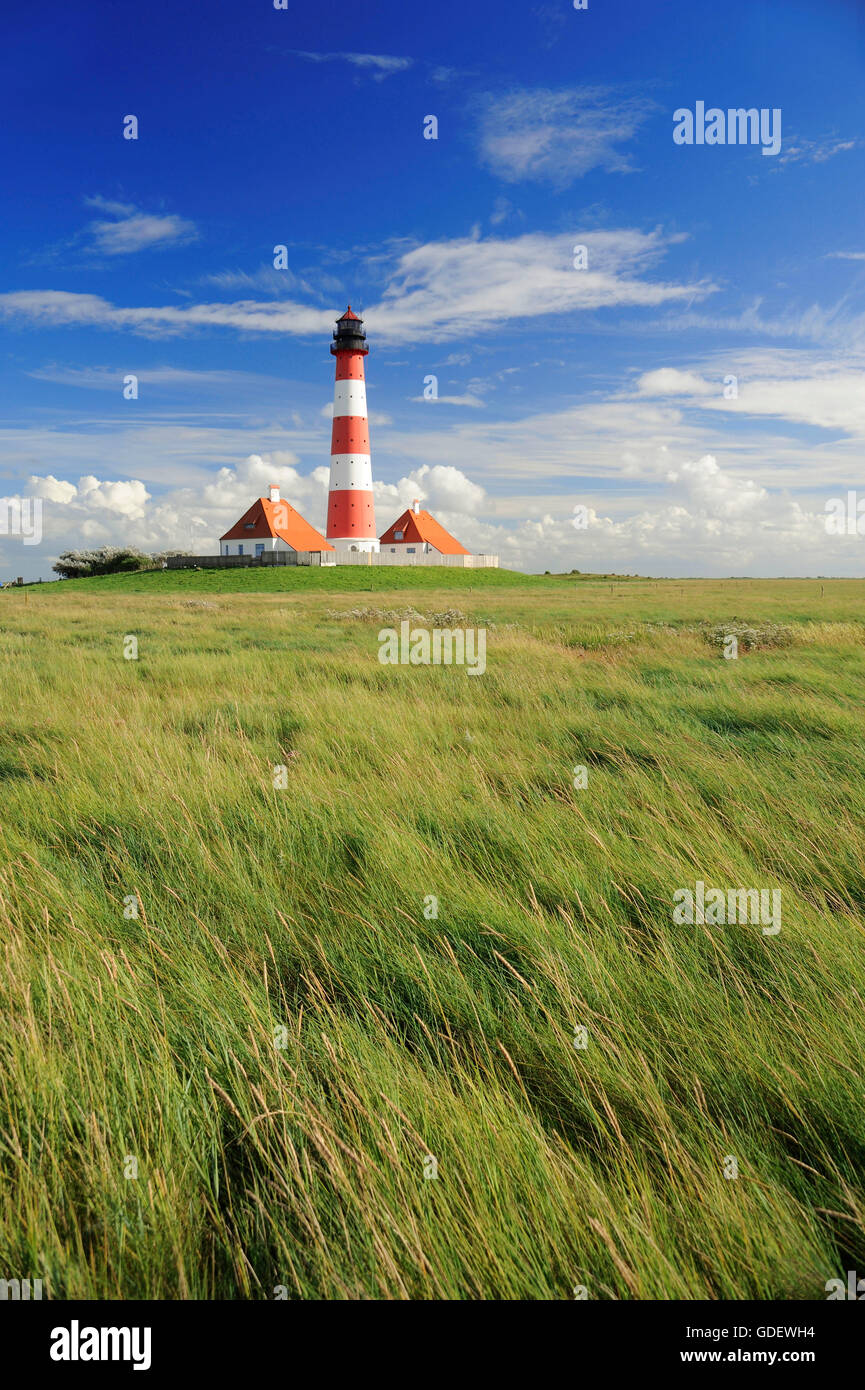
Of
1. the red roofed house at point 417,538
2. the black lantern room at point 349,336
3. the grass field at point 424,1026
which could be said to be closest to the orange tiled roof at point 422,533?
the red roofed house at point 417,538

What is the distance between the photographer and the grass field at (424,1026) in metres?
1.56

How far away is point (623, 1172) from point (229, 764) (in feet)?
13.6

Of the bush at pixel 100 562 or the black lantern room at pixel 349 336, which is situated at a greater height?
the black lantern room at pixel 349 336

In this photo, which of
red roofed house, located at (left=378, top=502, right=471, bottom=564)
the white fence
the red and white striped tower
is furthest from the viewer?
red roofed house, located at (left=378, top=502, right=471, bottom=564)

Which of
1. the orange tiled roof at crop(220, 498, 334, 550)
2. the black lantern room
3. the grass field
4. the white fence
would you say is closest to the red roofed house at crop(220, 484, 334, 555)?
the orange tiled roof at crop(220, 498, 334, 550)

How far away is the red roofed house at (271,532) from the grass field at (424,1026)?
58.9 meters

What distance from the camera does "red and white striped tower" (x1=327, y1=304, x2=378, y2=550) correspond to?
54062 mm

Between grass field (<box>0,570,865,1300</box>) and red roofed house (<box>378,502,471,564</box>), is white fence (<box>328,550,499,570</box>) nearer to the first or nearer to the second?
red roofed house (<box>378,502,471,564</box>)

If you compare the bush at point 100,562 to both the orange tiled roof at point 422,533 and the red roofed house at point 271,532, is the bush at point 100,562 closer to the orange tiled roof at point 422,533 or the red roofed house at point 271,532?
the red roofed house at point 271,532

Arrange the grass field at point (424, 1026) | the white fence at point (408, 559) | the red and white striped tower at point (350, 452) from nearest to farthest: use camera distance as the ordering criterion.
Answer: the grass field at point (424, 1026)
the red and white striped tower at point (350, 452)
the white fence at point (408, 559)

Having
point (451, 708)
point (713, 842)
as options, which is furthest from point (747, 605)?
point (713, 842)

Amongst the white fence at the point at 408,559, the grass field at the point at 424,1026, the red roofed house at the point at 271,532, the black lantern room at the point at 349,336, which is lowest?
the grass field at the point at 424,1026

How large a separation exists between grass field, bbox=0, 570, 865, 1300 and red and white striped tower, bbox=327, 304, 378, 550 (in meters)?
52.9

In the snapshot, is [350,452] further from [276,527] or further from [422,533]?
[422,533]
